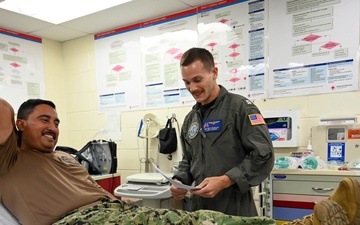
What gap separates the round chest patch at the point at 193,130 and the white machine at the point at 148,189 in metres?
0.88

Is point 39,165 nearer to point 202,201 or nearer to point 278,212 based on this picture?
point 202,201

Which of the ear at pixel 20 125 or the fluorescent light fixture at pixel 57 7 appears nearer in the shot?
the ear at pixel 20 125

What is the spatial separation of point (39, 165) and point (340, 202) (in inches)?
55.4

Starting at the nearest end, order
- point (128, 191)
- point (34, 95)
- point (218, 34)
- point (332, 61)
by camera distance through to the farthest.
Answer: point (332, 61), point (128, 191), point (218, 34), point (34, 95)

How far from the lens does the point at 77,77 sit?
150 inches

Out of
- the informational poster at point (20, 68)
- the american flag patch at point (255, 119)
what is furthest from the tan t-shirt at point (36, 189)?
the informational poster at point (20, 68)

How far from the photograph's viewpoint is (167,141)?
289cm

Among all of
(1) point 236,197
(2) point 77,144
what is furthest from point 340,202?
(2) point 77,144

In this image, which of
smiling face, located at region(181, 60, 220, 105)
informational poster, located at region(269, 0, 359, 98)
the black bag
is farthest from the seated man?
informational poster, located at region(269, 0, 359, 98)

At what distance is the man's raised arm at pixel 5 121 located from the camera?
1.47 m

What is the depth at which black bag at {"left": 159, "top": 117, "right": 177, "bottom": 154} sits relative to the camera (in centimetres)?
289

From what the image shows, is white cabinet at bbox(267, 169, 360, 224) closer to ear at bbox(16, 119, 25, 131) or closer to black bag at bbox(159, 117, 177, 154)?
black bag at bbox(159, 117, 177, 154)

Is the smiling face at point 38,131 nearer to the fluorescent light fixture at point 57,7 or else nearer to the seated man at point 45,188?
the seated man at point 45,188

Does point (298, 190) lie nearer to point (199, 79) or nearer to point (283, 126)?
point (283, 126)
